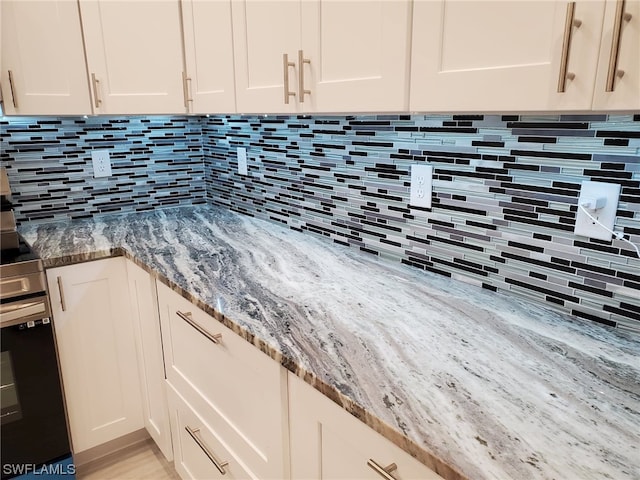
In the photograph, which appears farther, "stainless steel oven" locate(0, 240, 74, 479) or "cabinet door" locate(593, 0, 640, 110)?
"stainless steel oven" locate(0, 240, 74, 479)

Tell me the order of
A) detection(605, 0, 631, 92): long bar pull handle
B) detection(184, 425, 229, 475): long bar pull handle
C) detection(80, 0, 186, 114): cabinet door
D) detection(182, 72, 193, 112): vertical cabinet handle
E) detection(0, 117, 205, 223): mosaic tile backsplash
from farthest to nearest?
detection(0, 117, 205, 223): mosaic tile backsplash → detection(182, 72, 193, 112): vertical cabinet handle → detection(80, 0, 186, 114): cabinet door → detection(184, 425, 229, 475): long bar pull handle → detection(605, 0, 631, 92): long bar pull handle

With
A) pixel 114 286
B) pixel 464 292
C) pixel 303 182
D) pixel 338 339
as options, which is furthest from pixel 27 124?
pixel 464 292

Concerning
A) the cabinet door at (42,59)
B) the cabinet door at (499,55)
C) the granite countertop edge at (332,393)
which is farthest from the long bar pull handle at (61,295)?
the cabinet door at (499,55)

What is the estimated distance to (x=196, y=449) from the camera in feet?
4.81

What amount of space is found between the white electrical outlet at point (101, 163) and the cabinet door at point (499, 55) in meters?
1.74

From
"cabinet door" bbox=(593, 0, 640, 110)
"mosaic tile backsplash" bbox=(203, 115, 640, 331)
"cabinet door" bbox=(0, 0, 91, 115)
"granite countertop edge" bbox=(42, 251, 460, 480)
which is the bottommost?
"granite countertop edge" bbox=(42, 251, 460, 480)

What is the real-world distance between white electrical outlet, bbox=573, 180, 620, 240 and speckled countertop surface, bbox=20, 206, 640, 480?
21cm

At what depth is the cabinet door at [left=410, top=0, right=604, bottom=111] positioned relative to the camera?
666mm

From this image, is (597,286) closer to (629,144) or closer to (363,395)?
(629,144)

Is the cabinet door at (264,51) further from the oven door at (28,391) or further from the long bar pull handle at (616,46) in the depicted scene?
the oven door at (28,391)

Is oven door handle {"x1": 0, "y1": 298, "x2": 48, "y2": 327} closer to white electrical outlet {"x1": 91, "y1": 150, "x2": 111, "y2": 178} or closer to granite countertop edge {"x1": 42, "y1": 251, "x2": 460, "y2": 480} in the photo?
granite countertop edge {"x1": 42, "y1": 251, "x2": 460, "y2": 480}

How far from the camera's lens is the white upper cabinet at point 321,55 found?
947 millimetres

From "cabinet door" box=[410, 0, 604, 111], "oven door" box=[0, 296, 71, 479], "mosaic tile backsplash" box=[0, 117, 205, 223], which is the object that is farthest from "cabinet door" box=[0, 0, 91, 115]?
"cabinet door" box=[410, 0, 604, 111]

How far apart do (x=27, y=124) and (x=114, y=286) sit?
850 mm
